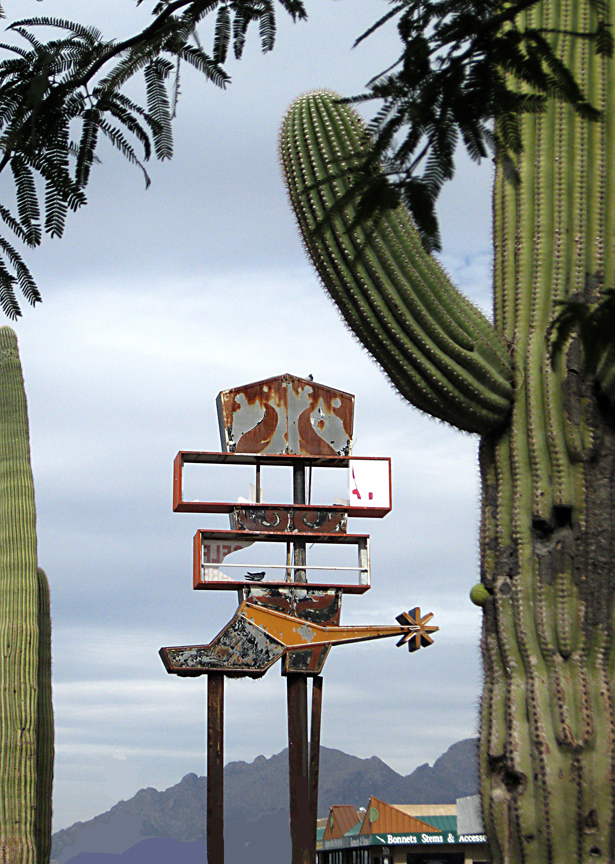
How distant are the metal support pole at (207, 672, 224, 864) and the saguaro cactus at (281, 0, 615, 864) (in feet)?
31.1

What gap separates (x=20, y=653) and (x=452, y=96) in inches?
397

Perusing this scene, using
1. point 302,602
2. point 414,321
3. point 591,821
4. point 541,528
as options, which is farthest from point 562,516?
point 302,602

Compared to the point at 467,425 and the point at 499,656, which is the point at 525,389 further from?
the point at 499,656

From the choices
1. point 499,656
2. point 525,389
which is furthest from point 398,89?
point 499,656

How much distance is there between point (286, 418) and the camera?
52.1 feet

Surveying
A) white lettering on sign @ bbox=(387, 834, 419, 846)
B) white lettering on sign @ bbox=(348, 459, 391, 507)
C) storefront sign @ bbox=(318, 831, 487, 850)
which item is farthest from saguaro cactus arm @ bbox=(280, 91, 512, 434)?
white lettering on sign @ bbox=(387, 834, 419, 846)

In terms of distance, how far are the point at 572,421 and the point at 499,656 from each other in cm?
117

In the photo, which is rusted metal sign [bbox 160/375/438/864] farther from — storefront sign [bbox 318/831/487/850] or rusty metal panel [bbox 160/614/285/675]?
storefront sign [bbox 318/831/487/850]

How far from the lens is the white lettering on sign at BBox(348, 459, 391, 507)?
1591 cm

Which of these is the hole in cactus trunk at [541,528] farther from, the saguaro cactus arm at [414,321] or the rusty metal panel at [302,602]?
the rusty metal panel at [302,602]

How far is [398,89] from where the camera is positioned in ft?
11.5

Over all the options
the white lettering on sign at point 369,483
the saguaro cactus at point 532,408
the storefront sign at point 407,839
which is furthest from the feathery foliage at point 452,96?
the storefront sign at point 407,839

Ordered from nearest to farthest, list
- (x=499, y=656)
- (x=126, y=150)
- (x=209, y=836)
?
(x=126, y=150)
(x=499, y=656)
(x=209, y=836)

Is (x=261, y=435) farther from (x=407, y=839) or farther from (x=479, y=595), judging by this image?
(x=407, y=839)
